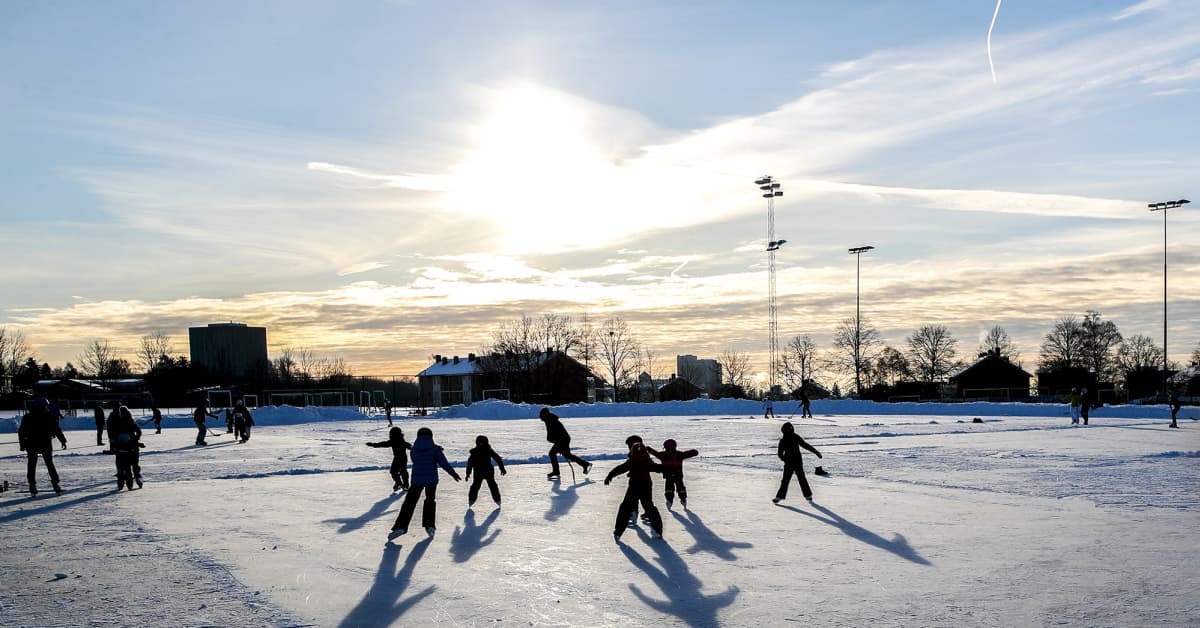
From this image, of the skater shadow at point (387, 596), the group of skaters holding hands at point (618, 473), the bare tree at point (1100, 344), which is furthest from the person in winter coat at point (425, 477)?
the bare tree at point (1100, 344)

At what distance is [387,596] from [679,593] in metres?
2.55

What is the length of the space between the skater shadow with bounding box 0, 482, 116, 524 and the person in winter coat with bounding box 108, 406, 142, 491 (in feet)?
1.43

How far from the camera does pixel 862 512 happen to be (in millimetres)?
12094

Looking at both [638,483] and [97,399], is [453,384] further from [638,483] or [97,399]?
[638,483]

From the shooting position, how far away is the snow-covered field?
7.20 m

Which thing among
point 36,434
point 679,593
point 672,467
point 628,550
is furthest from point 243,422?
point 679,593

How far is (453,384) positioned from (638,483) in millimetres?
89178

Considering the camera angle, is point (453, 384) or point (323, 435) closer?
point (323, 435)

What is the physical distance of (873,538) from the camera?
399 inches

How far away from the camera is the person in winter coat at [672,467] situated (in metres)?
12.3

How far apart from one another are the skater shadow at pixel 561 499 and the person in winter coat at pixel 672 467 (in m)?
1.48

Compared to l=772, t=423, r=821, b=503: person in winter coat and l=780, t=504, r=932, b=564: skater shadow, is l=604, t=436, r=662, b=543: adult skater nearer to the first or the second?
l=780, t=504, r=932, b=564: skater shadow

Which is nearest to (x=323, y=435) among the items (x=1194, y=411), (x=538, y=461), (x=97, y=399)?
(x=538, y=461)

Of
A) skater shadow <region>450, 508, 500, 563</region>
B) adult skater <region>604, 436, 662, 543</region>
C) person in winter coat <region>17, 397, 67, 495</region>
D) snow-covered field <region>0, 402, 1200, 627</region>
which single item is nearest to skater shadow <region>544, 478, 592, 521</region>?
snow-covered field <region>0, 402, 1200, 627</region>
